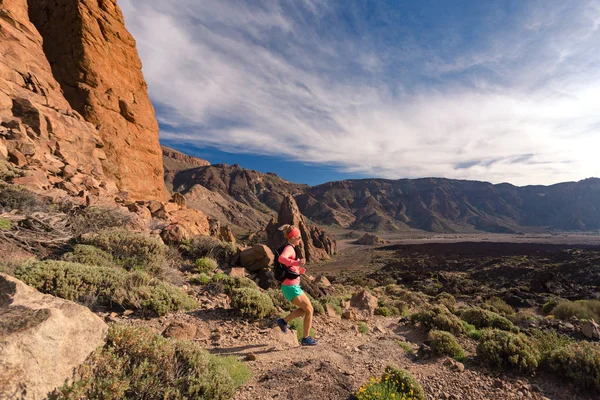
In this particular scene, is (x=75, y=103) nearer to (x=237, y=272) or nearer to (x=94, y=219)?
(x=94, y=219)

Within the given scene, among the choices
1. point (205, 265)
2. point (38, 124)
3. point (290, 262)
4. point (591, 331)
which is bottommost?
point (591, 331)

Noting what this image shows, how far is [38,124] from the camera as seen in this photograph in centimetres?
1245

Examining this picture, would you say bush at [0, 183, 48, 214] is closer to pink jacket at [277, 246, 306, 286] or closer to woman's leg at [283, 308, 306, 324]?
pink jacket at [277, 246, 306, 286]

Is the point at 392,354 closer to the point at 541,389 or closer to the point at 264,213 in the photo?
the point at 541,389

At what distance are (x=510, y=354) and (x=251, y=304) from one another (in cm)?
554

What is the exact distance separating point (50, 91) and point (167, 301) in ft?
54.3

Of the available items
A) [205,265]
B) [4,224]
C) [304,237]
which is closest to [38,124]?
[4,224]

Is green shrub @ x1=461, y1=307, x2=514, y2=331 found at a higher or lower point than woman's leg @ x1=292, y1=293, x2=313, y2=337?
lower

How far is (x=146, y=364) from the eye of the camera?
109 inches

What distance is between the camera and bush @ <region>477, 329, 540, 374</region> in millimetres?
5229

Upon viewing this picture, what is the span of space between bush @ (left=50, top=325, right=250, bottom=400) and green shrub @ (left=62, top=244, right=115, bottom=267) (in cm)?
439

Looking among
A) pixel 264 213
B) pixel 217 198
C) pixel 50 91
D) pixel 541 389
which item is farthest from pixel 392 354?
Answer: pixel 264 213

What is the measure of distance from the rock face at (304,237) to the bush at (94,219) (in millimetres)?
44374

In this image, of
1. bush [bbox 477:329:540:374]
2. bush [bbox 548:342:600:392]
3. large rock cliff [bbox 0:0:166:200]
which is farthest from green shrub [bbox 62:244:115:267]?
bush [bbox 548:342:600:392]
